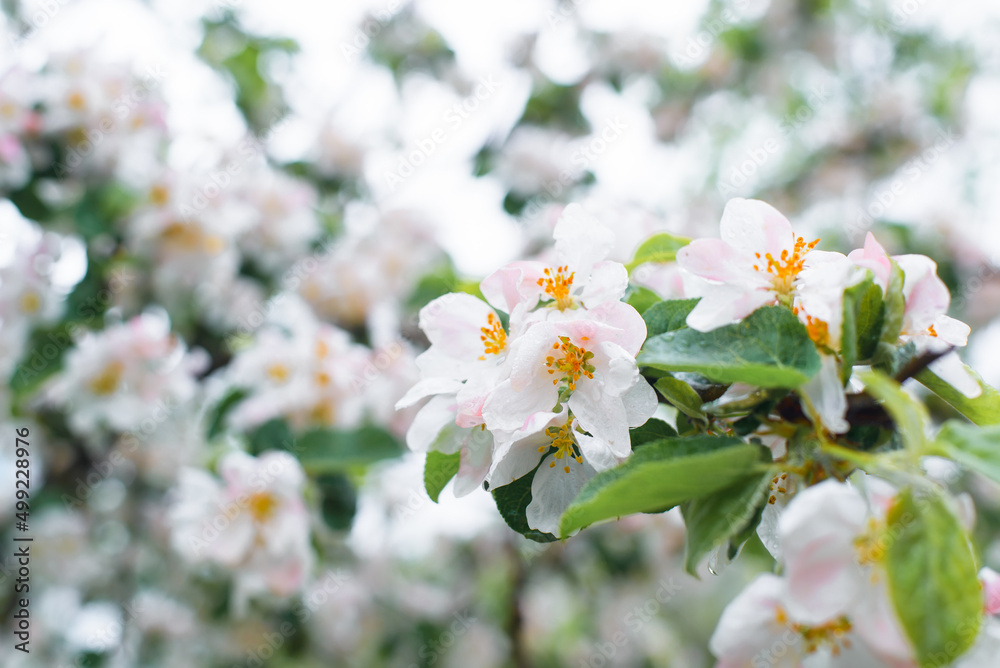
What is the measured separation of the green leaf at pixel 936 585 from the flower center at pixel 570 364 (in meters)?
0.27

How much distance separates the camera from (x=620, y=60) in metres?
2.90

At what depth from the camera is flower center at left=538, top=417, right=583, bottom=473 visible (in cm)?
64

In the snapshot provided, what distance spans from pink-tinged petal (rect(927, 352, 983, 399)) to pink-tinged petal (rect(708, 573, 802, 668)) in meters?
0.24

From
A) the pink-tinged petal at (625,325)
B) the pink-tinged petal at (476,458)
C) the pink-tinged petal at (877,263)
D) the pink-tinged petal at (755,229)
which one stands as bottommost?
the pink-tinged petal at (476,458)

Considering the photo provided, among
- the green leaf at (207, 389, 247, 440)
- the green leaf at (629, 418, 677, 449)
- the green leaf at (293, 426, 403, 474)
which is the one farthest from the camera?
the green leaf at (207, 389, 247, 440)

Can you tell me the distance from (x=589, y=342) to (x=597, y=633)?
12.4 feet

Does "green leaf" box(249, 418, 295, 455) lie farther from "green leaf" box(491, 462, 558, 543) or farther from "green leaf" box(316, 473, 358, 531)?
"green leaf" box(491, 462, 558, 543)

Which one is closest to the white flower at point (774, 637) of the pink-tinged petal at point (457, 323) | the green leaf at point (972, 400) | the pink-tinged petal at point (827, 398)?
the pink-tinged petal at point (827, 398)

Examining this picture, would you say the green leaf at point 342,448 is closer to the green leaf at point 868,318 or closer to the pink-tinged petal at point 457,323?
the pink-tinged petal at point 457,323

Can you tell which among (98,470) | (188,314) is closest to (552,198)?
(188,314)

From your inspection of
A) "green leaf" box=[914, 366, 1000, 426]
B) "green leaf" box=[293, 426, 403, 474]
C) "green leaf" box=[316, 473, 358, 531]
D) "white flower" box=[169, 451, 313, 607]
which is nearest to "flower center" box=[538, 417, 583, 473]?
"green leaf" box=[914, 366, 1000, 426]

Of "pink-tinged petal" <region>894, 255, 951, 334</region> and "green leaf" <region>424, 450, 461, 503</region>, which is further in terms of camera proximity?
"green leaf" <region>424, 450, 461, 503</region>

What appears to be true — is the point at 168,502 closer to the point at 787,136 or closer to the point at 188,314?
the point at 188,314

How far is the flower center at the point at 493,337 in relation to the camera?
2.28 ft
